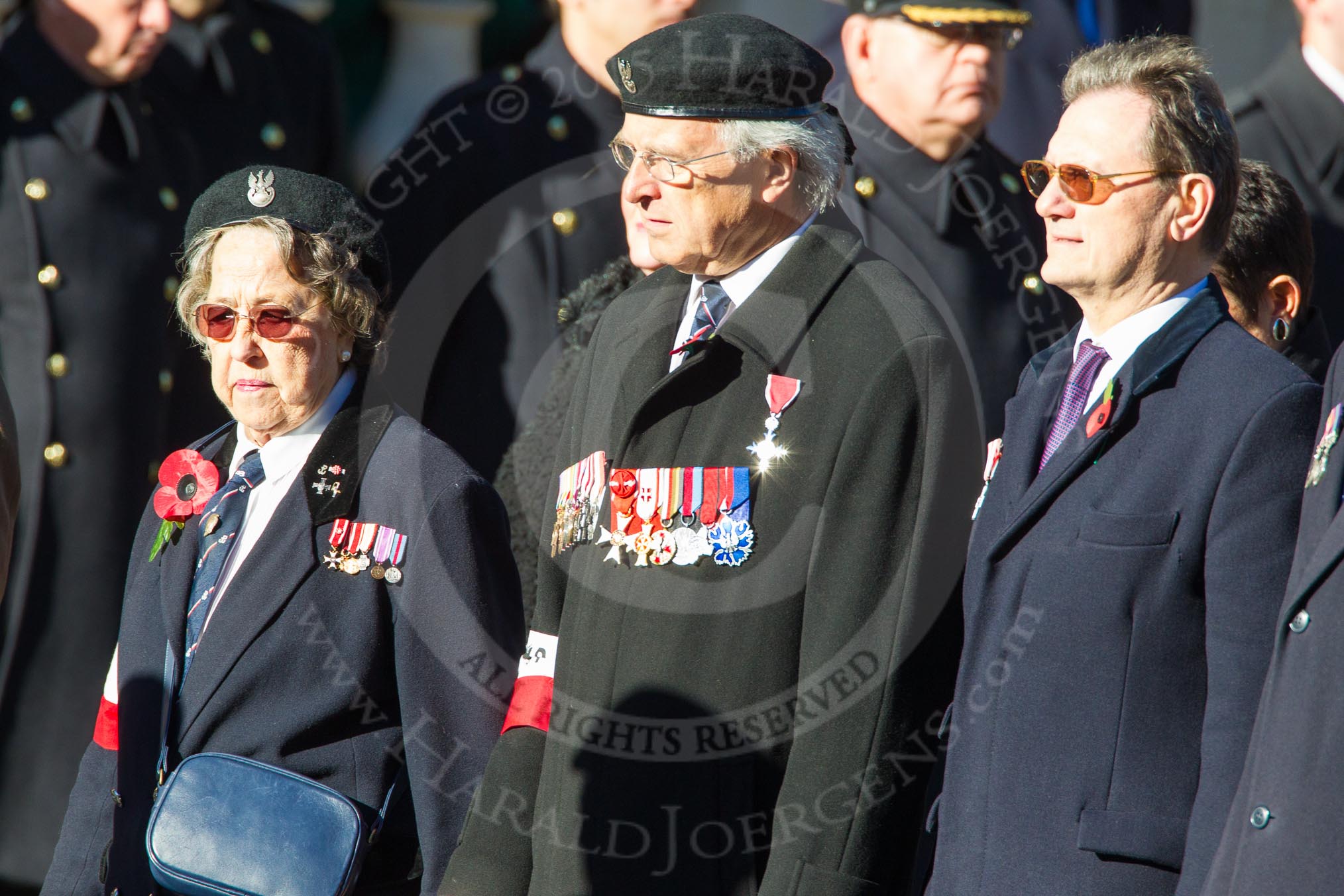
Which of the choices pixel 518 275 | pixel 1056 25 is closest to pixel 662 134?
pixel 518 275

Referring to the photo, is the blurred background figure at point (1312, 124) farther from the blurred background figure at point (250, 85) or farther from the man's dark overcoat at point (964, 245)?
the blurred background figure at point (250, 85)

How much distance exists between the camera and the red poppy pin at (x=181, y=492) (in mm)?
3166

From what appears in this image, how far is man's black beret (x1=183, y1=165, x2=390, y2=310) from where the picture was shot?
3133 mm

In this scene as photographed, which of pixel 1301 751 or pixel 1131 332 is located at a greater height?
pixel 1131 332

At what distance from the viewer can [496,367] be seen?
172 inches

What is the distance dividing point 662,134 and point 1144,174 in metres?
0.75

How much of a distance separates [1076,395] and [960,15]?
1.95m

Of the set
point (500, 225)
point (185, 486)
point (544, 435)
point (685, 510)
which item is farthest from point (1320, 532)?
point (500, 225)

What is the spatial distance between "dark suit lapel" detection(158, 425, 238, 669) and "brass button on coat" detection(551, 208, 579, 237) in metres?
1.35

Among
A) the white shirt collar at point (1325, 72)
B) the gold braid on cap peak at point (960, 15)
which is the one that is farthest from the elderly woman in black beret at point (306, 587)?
the white shirt collar at point (1325, 72)

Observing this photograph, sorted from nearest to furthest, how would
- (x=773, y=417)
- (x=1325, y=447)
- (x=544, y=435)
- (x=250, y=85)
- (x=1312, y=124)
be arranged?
(x=1325, y=447), (x=773, y=417), (x=544, y=435), (x=1312, y=124), (x=250, y=85)

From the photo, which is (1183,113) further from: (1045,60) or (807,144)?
(1045,60)

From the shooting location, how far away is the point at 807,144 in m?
2.78

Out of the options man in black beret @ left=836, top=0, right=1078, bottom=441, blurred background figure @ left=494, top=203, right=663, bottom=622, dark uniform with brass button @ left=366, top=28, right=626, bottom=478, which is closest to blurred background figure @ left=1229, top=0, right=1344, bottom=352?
man in black beret @ left=836, top=0, right=1078, bottom=441
